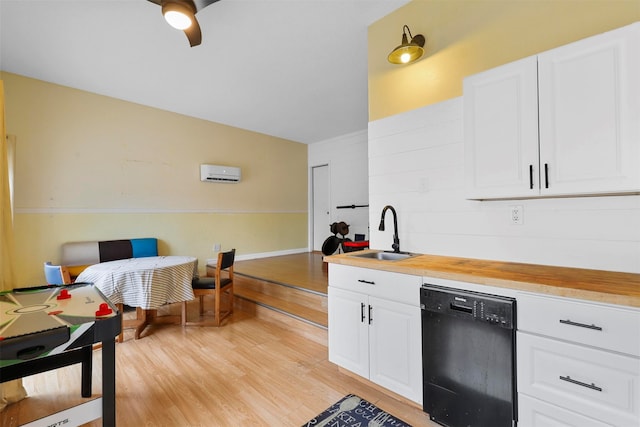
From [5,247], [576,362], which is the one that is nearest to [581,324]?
[576,362]

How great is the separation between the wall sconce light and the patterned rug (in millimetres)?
2507

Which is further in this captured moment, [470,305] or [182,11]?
[182,11]

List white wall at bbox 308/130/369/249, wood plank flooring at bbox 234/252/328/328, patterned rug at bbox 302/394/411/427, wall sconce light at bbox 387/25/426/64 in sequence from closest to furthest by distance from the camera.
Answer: patterned rug at bbox 302/394/411/427 < wall sconce light at bbox 387/25/426/64 < wood plank flooring at bbox 234/252/328/328 < white wall at bbox 308/130/369/249

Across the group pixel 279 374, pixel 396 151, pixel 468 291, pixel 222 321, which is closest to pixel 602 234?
pixel 468 291

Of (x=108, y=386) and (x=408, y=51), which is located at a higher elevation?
(x=408, y=51)

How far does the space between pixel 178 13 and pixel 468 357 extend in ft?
9.16

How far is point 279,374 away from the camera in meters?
2.19

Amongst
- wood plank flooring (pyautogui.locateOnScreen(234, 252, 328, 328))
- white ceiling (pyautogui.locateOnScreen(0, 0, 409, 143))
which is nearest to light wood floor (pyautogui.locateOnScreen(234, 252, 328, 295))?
wood plank flooring (pyautogui.locateOnScreen(234, 252, 328, 328))

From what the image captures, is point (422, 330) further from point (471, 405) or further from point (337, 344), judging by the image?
point (337, 344)

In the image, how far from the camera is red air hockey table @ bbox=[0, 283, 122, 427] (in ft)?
3.52

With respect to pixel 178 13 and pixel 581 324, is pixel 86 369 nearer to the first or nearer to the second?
pixel 178 13

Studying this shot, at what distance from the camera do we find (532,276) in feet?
4.64

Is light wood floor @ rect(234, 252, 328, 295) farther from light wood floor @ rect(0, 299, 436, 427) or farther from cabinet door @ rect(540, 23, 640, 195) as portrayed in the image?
cabinet door @ rect(540, 23, 640, 195)

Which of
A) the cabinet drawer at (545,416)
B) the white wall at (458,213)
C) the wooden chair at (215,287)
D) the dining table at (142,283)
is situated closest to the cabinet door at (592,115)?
the white wall at (458,213)
